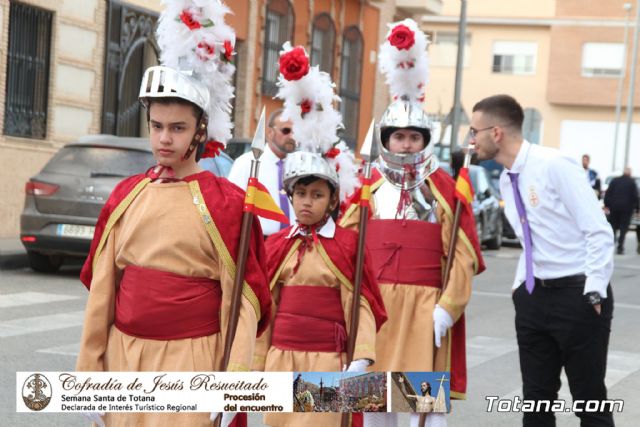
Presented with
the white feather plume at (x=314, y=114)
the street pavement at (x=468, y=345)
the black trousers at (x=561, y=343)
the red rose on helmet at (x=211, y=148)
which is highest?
the white feather plume at (x=314, y=114)

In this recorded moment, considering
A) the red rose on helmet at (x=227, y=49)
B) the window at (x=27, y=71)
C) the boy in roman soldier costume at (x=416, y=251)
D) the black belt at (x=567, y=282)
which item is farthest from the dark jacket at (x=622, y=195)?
the red rose on helmet at (x=227, y=49)

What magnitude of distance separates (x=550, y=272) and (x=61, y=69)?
615 inches

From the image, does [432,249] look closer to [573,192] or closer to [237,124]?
[573,192]

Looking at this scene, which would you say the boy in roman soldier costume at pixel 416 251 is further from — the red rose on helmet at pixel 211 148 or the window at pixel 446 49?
the window at pixel 446 49

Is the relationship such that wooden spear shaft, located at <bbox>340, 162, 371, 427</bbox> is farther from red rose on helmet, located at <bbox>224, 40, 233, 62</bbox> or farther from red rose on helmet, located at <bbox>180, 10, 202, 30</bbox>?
red rose on helmet, located at <bbox>180, 10, 202, 30</bbox>

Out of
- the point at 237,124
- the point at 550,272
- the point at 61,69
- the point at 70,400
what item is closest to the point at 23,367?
the point at 550,272

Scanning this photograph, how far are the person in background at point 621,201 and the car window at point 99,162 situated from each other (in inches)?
615

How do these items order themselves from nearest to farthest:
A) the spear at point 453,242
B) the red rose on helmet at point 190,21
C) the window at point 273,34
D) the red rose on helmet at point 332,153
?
the red rose on helmet at point 190,21 → the spear at point 453,242 → the red rose on helmet at point 332,153 → the window at point 273,34

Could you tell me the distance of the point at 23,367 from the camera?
342 inches

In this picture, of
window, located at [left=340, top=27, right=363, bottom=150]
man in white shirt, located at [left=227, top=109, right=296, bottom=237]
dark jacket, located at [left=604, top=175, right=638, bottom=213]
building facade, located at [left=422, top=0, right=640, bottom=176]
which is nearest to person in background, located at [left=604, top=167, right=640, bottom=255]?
dark jacket, located at [left=604, top=175, right=638, bottom=213]

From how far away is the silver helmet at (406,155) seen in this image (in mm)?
6367

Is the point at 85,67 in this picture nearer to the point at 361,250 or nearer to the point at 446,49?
the point at 361,250

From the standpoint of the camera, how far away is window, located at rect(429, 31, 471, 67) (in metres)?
57.4

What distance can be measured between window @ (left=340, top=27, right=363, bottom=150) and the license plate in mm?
18587
